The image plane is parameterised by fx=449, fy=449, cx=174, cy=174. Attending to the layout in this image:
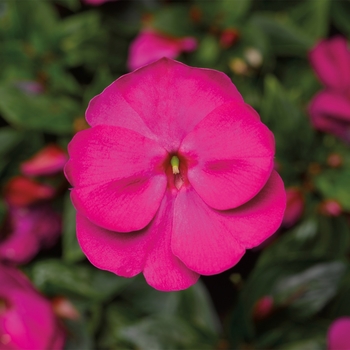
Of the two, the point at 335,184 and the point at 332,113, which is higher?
the point at 332,113

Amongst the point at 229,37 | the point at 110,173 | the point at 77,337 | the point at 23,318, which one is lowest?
the point at 77,337

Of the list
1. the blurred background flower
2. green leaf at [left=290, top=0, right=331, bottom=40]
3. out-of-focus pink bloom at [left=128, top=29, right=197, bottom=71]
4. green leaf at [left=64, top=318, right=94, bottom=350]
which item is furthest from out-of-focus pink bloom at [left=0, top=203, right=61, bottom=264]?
green leaf at [left=290, top=0, right=331, bottom=40]

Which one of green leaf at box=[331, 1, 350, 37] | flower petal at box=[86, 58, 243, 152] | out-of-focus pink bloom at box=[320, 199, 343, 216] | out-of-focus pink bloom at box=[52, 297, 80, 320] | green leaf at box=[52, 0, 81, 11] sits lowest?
out-of-focus pink bloom at box=[52, 297, 80, 320]

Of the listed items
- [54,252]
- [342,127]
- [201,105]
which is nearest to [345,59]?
[342,127]

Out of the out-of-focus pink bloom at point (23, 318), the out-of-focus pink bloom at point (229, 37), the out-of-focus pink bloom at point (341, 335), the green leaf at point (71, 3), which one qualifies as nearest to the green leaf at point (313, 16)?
the out-of-focus pink bloom at point (229, 37)

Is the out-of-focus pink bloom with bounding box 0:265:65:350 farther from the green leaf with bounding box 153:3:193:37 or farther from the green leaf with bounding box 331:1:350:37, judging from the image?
the green leaf with bounding box 331:1:350:37

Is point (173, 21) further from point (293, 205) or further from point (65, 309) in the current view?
point (65, 309)

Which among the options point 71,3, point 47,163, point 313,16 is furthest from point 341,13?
point 47,163
